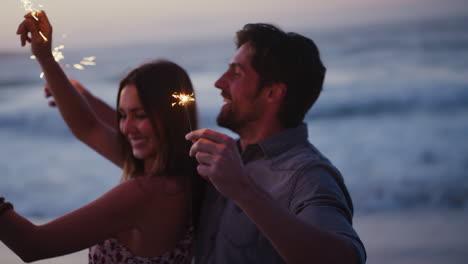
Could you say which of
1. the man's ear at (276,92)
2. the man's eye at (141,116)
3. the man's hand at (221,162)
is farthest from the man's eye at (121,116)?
the man's hand at (221,162)

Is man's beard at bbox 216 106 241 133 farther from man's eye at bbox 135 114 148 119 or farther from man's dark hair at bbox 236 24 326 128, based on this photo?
man's eye at bbox 135 114 148 119

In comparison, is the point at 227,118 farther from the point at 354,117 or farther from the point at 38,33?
the point at 354,117

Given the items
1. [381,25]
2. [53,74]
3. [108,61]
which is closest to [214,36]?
[108,61]

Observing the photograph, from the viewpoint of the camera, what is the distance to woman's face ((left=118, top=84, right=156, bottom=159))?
2.83 meters

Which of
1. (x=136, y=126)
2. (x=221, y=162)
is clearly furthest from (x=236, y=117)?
(x=221, y=162)

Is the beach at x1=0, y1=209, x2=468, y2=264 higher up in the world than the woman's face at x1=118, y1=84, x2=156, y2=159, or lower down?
lower down

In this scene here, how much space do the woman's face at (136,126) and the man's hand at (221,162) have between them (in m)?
1.03

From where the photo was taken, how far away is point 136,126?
2.84m

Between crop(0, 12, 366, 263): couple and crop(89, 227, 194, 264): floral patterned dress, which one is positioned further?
crop(89, 227, 194, 264): floral patterned dress

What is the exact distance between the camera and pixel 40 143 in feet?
42.4

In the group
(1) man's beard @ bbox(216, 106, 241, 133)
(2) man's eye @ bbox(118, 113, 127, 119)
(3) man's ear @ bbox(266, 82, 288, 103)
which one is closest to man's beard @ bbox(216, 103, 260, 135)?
(1) man's beard @ bbox(216, 106, 241, 133)

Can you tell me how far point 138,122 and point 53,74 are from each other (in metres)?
0.75

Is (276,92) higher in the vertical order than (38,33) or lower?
lower

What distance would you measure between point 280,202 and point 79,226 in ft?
3.07
